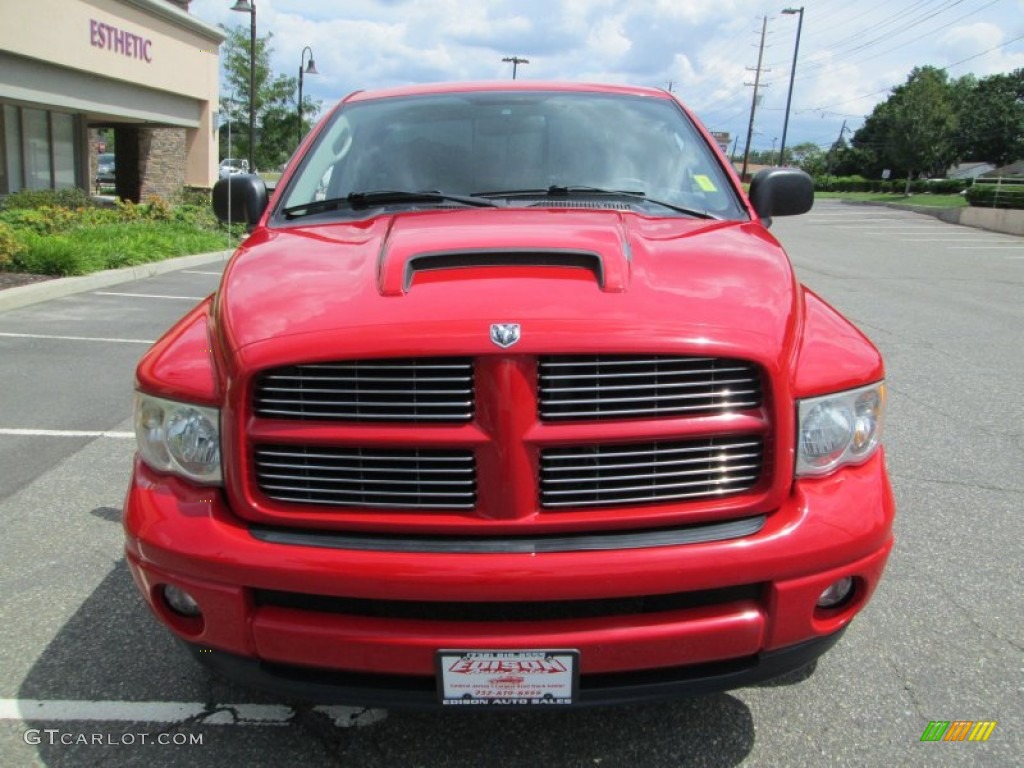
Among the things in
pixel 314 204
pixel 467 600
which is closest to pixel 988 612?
pixel 467 600

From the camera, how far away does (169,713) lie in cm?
259

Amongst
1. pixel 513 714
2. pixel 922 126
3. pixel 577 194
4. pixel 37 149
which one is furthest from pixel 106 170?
pixel 922 126

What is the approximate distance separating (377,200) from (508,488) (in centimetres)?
158

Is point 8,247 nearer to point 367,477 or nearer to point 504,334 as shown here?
point 367,477

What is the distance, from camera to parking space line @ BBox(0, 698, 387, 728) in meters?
2.56

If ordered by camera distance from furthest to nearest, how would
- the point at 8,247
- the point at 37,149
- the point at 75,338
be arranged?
the point at 37,149, the point at 8,247, the point at 75,338

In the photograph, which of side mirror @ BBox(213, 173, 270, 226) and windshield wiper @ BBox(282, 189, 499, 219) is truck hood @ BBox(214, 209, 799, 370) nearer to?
windshield wiper @ BBox(282, 189, 499, 219)

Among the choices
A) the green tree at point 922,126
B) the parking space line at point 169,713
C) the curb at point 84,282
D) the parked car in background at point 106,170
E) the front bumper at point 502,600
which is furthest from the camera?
the green tree at point 922,126

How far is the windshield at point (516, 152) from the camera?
3.28 meters

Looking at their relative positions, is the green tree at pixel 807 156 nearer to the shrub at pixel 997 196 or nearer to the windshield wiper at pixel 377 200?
the shrub at pixel 997 196

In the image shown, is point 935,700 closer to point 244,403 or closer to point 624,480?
point 624,480

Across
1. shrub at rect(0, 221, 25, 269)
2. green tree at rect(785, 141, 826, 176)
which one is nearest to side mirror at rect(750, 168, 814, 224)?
shrub at rect(0, 221, 25, 269)

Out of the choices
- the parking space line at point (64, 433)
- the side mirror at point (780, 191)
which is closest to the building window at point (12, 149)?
the parking space line at point (64, 433)

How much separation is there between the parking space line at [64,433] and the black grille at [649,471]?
3.98 meters
